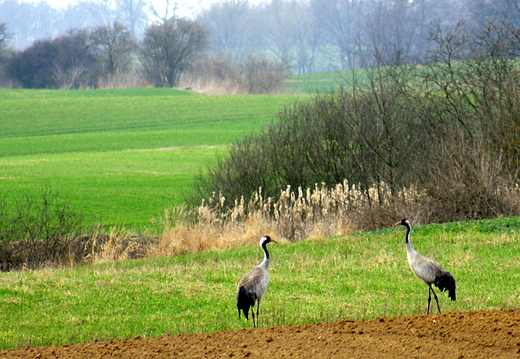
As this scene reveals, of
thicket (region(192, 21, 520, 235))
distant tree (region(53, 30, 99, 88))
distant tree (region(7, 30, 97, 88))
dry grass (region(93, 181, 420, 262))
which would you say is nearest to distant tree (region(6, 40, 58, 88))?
distant tree (region(7, 30, 97, 88))

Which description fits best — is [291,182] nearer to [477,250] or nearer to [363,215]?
[363,215]

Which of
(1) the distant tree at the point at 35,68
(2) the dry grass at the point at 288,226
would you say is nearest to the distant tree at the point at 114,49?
(1) the distant tree at the point at 35,68

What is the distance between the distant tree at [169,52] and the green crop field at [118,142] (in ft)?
39.5

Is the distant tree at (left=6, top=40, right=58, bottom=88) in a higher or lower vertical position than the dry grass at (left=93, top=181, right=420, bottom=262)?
higher

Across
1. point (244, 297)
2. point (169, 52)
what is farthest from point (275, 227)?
point (169, 52)

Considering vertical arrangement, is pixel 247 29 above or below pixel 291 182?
above

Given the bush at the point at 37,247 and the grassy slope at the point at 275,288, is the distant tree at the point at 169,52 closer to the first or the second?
the bush at the point at 37,247

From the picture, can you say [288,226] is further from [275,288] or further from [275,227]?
[275,288]

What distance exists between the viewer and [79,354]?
777 cm

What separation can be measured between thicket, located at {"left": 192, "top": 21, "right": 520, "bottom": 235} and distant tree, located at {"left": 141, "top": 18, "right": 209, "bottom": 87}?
64249 mm

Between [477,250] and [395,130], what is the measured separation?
1070cm

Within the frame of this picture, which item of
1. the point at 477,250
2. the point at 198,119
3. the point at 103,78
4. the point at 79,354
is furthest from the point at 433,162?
the point at 103,78

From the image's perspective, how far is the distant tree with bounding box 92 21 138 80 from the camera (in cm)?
9450

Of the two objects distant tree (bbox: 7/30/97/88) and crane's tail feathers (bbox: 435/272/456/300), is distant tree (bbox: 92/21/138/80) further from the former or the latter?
crane's tail feathers (bbox: 435/272/456/300)
